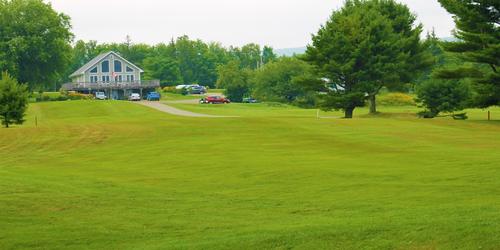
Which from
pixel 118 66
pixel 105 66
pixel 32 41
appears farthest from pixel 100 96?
pixel 118 66

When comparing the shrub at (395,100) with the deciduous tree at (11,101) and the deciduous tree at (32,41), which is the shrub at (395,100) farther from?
the deciduous tree at (11,101)

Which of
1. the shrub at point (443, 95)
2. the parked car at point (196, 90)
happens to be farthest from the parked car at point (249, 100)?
the shrub at point (443, 95)

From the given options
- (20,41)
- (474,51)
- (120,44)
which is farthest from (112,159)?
(120,44)

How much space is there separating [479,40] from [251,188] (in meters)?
32.2

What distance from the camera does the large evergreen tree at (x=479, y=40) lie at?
45531 mm

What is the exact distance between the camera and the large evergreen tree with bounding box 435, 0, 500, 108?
149ft

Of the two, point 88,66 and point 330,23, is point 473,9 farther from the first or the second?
point 88,66

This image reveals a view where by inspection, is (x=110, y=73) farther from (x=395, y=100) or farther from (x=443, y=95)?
(x=443, y=95)

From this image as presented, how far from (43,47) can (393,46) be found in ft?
175

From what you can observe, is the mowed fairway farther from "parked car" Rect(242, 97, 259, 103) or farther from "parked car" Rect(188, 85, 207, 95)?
"parked car" Rect(188, 85, 207, 95)

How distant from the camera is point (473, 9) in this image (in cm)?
4638

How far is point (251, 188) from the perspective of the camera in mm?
19000

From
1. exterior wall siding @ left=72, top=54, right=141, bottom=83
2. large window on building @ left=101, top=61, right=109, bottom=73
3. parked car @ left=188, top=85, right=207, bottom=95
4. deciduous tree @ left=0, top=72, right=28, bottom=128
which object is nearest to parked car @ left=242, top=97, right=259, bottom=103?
parked car @ left=188, top=85, right=207, bottom=95

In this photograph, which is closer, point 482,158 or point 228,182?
point 228,182
